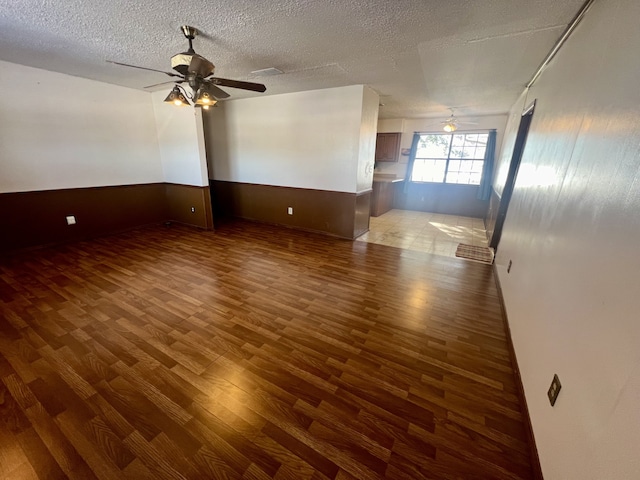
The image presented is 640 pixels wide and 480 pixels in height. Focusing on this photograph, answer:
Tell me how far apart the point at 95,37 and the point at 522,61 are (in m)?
4.32

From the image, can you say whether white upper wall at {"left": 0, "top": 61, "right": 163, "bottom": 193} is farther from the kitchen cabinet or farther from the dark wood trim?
the dark wood trim

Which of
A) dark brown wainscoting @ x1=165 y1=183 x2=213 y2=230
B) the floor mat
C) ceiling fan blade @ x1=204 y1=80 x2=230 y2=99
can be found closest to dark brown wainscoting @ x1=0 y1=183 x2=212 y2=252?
dark brown wainscoting @ x1=165 y1=183 x2=213 y2=230

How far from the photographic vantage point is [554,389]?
1155 millimetres

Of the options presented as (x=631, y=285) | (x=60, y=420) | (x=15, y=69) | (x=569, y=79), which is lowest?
(x=60, y=420)

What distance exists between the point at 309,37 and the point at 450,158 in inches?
213

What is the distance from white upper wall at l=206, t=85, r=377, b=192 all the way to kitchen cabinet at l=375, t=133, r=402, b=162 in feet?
9.79

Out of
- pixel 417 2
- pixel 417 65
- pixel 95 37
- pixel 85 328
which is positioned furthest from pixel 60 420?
pixel 417 65

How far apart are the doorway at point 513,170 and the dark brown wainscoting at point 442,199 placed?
9.09 feet

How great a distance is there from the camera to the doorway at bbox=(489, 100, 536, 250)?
3.25 metres

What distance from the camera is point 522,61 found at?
2711 mm

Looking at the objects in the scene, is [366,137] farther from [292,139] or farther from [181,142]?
[181,142]

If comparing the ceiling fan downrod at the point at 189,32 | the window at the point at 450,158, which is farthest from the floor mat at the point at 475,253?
the ceiling fan downrod at the point at 189,32

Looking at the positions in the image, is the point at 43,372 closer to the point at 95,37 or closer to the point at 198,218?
the point at 95,37

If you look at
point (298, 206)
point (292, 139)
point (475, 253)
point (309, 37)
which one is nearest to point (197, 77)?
point (309, 37)
